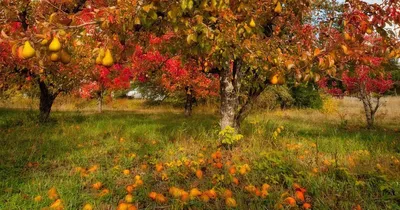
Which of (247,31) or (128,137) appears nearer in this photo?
(247,31)

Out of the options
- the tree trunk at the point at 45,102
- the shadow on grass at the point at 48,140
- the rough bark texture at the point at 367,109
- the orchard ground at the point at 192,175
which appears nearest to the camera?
the orchard ground at the point at 192,175

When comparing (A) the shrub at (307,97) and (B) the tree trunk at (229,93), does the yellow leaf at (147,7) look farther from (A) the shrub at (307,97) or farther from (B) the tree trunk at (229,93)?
(A) the shrub at (307,97)

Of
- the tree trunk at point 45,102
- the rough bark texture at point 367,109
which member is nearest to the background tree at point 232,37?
the rough bark texture at point 367,109

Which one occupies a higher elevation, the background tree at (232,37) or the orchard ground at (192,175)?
the background tree at (232,37)

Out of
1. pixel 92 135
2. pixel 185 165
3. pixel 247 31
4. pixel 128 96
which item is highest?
pixel 247 31

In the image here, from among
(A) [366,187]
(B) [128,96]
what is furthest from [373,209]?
(B) [128,96]

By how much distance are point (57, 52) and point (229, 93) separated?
4858 millimetres

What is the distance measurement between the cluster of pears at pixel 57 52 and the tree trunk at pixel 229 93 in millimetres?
4755

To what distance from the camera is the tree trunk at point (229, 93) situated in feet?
20.4

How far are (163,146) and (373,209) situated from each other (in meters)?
4.10

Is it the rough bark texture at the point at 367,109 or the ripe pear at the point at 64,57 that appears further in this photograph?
the rough bark texture at the point at 367,109

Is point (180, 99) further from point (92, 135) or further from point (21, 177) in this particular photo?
point (21, 177)

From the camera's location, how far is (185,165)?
4492mm

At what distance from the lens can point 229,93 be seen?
Result: 6.20 meters
